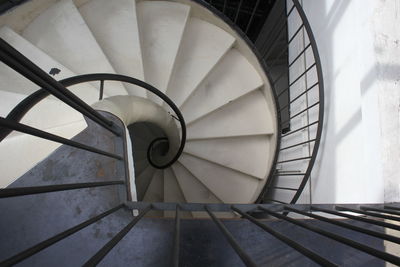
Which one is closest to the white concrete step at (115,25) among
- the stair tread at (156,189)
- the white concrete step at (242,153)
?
the white concrete step at (242,153)

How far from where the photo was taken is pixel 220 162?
3549 mm

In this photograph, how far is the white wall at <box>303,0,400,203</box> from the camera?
1851mm

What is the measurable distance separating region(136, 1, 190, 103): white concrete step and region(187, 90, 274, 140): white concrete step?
0.77 meters

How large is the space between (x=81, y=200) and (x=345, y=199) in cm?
204

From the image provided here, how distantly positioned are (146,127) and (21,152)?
240 cm

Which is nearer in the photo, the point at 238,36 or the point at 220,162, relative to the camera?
the point at 238,36

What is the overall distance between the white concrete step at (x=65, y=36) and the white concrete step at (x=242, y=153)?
169cm

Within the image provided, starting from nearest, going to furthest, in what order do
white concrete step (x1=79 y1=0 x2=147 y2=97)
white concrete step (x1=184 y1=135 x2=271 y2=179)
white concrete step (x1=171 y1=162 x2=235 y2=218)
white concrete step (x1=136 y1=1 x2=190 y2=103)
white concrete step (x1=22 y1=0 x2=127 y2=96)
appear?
white concrete step (x1=22 y1=0 x2=127 y2=96)
white concrete step (x1=79 y1=0 x2=147 y2=97)
white concrete step (x1=136 y1=1 x2=190 y2=103)
white concrete step (x1=184 y1=135 x2=271 y2=179)
white concrete step (x1=171 y1=162 x2=235 y2=218)

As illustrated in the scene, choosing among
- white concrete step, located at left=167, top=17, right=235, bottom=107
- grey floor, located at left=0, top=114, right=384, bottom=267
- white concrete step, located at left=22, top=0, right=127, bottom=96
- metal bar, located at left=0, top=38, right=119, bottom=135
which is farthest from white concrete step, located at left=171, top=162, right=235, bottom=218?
metal bar, located at left=0, top=38, right=119, bottom=135

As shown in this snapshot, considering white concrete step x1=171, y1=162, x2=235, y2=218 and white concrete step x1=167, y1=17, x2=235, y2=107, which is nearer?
white concrete step x1=167, y1=17, x2=235, y2=107

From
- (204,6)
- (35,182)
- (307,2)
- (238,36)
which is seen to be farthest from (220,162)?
(35,182)

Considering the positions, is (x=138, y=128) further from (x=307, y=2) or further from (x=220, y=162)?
(x=307, y=2)

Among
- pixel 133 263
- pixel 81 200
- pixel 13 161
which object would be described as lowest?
pixel 133 263

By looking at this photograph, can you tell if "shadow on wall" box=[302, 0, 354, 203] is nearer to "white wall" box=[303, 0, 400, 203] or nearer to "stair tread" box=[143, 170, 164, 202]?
"white wall" box=[303, 0, 400, 203]
